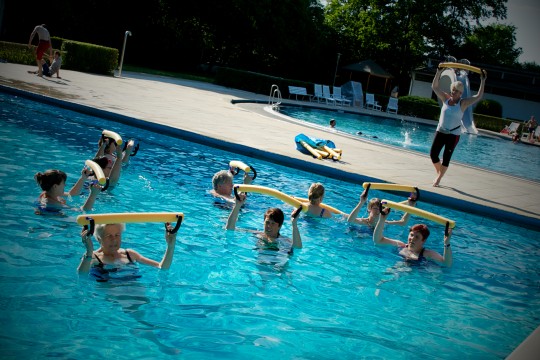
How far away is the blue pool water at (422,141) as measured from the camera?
19516 millimetres

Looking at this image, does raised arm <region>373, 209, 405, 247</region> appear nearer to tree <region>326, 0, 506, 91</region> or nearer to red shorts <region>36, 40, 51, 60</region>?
red shorts <region>36, 40, 51, 60</region>

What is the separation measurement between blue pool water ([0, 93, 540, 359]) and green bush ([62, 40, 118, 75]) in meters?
16.2

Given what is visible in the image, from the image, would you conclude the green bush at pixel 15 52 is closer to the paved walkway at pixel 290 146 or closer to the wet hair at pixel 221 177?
the paved walkway at pixel 290 146

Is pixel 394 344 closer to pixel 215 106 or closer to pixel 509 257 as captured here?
Answer: pixel 509 257

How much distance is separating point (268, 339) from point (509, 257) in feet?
17.2

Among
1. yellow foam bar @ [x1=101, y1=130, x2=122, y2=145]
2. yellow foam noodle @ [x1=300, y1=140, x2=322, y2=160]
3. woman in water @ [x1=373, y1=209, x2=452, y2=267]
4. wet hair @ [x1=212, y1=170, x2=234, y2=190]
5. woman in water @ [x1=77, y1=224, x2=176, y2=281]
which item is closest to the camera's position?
woman in water @ [x1=77, y1=224, x2=176, y2=281]

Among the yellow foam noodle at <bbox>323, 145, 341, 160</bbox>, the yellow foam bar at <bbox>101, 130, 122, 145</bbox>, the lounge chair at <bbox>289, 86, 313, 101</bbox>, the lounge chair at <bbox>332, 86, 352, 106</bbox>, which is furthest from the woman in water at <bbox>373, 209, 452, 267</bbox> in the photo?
the lounge chair at <bbox>332, 86, 352, 106</bbox>

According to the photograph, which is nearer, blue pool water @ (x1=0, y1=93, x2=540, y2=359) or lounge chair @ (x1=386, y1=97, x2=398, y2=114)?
blue pool water @ (x1=0, y1=93, x2=540, y2=359)

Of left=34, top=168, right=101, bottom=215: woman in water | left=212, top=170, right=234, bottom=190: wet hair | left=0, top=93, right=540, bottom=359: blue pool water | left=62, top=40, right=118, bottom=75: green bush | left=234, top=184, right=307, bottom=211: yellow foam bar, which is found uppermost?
left=62, top=40, right=118, bottom=75: green bush

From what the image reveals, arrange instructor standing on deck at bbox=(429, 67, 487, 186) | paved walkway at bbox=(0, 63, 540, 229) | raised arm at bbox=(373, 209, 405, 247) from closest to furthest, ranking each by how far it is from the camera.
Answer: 1. raised arm at bbox=(373, 209, 405, 247)
2. paved walkway at bbox=(0, 63, 540, 229)
3. instructor standing on deck at bbox=(429, 67, 487, 186)

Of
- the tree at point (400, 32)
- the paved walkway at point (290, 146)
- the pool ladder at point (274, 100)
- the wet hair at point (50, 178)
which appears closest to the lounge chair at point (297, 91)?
the pool ladder at point (274, 100)

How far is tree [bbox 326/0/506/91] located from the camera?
55.9 meters

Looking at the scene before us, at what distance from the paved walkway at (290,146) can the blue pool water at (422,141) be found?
118 inches

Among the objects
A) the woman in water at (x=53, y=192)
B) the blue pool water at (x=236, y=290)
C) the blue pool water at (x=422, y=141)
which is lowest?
the blue pool water at (x=236, y=290)
